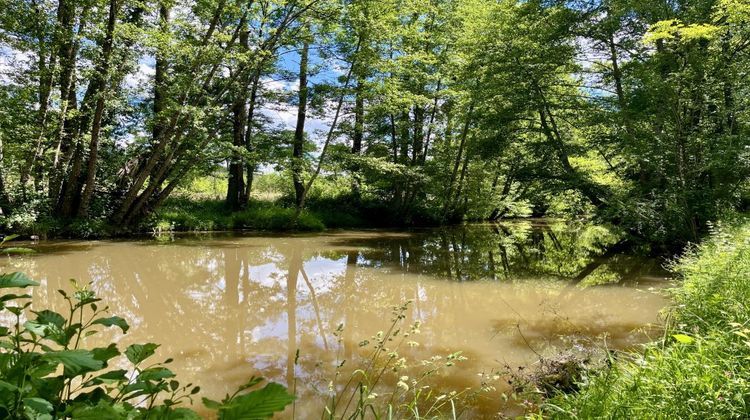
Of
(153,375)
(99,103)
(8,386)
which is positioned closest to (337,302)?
(153,375)

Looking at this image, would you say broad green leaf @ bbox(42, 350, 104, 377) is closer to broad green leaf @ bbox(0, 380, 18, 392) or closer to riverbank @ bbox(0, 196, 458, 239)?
broad green leaf @ bbox(0, 380, 18, 392)

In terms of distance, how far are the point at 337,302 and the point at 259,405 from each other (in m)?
5.46

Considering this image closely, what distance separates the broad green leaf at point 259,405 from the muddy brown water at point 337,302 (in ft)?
6.27

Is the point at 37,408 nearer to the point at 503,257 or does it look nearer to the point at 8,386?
the point at 8,386

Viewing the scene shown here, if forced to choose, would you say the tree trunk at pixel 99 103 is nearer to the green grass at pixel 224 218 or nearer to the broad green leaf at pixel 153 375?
the green grass at pixel 224 218

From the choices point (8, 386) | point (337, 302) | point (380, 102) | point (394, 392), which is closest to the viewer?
point (8, 386)

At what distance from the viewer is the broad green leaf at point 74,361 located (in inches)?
32.4

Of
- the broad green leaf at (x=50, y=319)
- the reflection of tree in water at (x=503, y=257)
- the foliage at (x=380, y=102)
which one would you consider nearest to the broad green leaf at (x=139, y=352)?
the broad green leaf at (x=50, y=319)

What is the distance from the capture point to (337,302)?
20.4ft

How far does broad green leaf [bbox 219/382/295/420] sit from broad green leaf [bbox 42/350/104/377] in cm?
25

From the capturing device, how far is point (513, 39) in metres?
12.7

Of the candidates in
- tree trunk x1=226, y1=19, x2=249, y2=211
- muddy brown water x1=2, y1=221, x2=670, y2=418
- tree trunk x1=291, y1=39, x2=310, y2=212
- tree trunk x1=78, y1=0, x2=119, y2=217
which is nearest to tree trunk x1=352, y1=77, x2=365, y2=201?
tree trunk x1=291, y1=39, x2=310, y2=212

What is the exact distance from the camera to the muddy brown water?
4.01 m

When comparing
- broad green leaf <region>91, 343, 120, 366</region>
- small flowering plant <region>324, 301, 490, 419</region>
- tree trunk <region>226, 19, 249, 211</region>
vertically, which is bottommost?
small flowering plant <region>324, 301, 490, 419</region>
